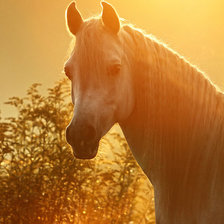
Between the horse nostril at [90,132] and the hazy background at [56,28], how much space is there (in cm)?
9461

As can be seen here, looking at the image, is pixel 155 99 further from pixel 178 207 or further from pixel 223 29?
pixel 223 29

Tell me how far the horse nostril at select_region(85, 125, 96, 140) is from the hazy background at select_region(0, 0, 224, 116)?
9461cm

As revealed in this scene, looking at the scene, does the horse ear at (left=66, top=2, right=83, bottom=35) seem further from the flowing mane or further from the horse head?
the flowing mane

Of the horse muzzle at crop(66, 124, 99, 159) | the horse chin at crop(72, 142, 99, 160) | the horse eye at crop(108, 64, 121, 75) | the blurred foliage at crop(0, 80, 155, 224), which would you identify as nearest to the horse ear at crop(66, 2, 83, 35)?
the horse eye at crop(108, 64, 121, 75)

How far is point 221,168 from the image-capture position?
317cm

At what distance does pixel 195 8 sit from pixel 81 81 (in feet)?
429

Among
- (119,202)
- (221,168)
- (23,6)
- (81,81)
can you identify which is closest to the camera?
(221,168)

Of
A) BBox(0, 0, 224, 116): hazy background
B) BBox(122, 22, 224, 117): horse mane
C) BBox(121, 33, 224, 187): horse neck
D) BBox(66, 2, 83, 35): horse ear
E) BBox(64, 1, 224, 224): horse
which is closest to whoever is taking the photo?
BBox(64, 1, 224, 224): horse

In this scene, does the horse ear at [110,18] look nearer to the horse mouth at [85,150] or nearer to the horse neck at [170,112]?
the horse neck at [170,112]

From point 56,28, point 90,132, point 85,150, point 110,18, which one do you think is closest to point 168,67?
point 110,18

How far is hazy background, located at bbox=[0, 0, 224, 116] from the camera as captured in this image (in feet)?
400

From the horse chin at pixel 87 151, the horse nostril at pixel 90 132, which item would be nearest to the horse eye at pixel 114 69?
the horse nostril at pixel 90 132

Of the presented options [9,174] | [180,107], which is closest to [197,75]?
[180,107]

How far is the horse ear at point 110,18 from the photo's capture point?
3523 millimetres
